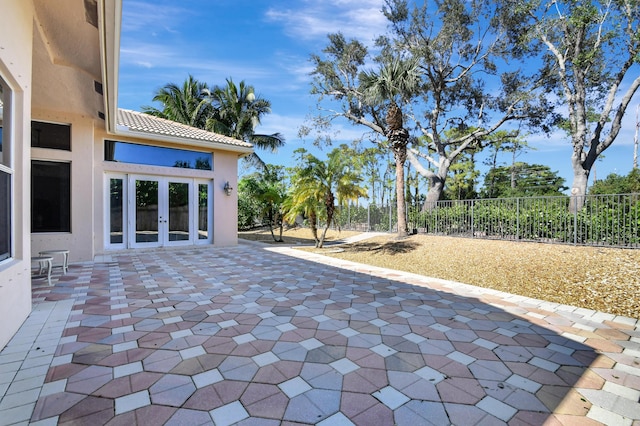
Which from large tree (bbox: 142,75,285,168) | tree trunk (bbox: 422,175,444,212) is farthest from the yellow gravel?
large tree (bbox: 142,75,285,168)

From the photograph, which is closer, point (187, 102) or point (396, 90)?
point (396, 90)

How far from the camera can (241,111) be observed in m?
23.4

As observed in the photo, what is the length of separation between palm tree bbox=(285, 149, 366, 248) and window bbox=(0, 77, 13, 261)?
8.55 m

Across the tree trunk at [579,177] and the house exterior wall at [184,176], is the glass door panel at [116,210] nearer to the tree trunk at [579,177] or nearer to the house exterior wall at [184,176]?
the house exterior wall at [184,176]

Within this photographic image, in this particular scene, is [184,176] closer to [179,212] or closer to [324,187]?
[179,212]

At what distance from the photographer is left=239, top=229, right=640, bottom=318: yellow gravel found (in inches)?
218

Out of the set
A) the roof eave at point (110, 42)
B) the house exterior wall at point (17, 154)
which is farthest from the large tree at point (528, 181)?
the house exterior wall at point (17, 154)

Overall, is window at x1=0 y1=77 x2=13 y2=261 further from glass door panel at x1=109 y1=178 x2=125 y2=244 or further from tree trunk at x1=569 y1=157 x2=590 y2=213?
tree trunk at x1=569 y1=157 x2=590 y2=213

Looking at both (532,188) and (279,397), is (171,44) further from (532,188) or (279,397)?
(532,188)

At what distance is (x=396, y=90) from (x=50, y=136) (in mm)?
11686

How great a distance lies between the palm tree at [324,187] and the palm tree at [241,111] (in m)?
13.1

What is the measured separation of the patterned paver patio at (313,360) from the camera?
2.22 meters

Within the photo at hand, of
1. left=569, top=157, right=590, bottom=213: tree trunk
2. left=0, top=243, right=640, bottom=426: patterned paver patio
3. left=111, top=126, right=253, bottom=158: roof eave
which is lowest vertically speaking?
left=0, top=243, right=640, bottom=426: patterned paver patio

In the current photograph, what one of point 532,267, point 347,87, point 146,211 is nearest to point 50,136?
point 146,211
